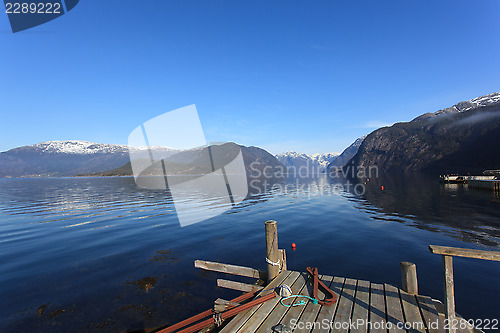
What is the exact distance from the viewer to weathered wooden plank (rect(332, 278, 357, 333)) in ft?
20.1

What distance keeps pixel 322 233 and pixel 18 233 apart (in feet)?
101

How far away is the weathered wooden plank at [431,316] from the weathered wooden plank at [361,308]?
1.45 m

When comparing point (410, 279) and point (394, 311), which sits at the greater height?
point (410, 279)

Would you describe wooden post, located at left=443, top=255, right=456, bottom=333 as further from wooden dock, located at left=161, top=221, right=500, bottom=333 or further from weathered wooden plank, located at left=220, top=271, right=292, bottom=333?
weathered wooden plank, located at left=220, top=271, right=292, bottom=333

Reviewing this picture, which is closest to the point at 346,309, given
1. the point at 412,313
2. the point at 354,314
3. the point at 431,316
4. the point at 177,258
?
the point at 354,314

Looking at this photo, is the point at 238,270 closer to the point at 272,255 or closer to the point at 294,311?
the point at 272,255

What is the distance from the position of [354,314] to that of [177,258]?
12.6 metres

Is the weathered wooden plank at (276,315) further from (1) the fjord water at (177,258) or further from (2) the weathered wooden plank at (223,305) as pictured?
(1) the fjord water at (177,258)

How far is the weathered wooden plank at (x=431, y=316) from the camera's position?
598 cm

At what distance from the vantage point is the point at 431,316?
6.46m

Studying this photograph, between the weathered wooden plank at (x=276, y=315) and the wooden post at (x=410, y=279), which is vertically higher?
the wooden post at (x=410, y=279)

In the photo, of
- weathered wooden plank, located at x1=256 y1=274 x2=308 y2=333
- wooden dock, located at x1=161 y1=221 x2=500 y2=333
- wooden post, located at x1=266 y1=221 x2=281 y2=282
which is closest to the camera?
wooden dock, located at x1=161 y1=221 x2=500 y2=333

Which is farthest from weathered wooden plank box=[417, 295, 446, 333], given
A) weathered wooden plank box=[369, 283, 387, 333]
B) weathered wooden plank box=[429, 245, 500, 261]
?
weathered wooden plank box=[429, 245, 500, 261]

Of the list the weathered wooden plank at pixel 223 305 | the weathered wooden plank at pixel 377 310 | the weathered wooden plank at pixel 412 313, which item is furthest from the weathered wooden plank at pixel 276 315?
the weathered wooden plank at pixel 412 313
